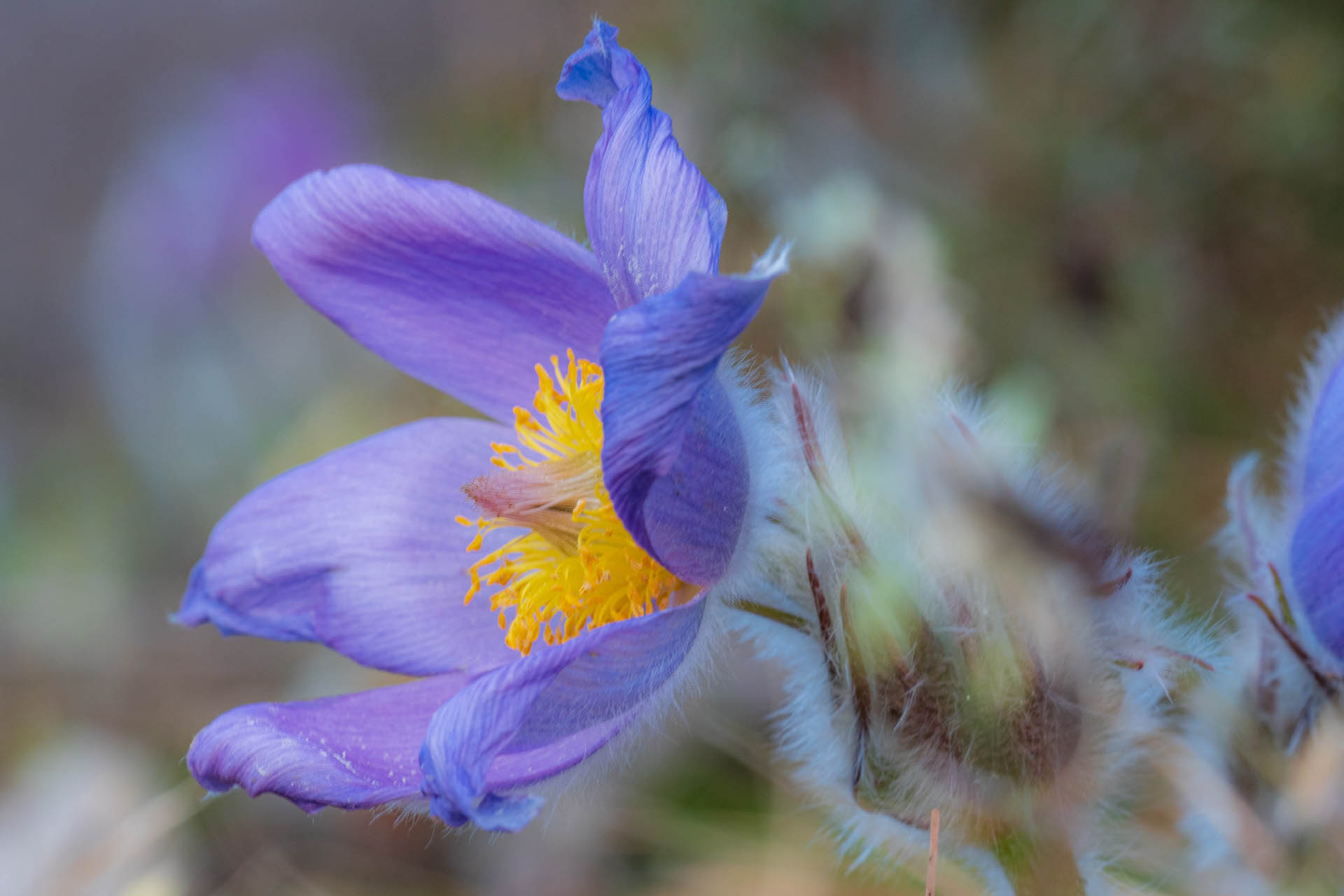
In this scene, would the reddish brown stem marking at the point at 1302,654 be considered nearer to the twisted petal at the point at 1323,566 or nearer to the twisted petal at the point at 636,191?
the twisted petal at the point at 1323,566

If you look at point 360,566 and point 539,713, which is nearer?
point 539,713

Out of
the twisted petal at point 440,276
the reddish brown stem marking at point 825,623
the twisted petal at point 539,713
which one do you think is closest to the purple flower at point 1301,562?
the reddish brown stem marking at point 825,623

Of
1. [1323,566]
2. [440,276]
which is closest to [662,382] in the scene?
[440,276]

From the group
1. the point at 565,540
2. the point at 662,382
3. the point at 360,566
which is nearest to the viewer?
the point at 662,382

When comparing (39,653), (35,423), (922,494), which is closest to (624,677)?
(922,494)

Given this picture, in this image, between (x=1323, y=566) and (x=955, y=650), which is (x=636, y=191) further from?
(x=1323, y=566)

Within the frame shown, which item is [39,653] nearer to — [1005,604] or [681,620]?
[681,620]

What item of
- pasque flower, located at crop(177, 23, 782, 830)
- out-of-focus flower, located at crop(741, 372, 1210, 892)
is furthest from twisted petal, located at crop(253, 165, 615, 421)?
out-of-focus flower, located at crop(741, 372, 1210, 892)
